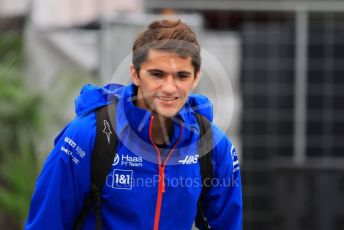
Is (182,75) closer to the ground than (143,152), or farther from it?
farther from it

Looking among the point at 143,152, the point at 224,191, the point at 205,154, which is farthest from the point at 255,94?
the point at 143,152

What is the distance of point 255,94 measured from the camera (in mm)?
9977

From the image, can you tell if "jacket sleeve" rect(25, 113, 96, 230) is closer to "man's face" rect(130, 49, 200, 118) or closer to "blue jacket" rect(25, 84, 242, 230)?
"blue jacket" rect(25, 84, 242, 230)

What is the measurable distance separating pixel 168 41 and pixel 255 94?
5.84m

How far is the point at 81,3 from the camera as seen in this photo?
11.2m

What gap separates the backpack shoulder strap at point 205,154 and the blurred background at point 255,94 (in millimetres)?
4811

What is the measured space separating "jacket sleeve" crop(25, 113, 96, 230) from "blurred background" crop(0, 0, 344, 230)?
506cm

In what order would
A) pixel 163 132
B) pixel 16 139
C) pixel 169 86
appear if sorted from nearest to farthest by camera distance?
pixel 169 86 → pixel 163 132 → pixel 16 139

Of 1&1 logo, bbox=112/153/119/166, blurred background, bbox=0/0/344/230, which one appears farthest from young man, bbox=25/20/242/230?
blurred background, bbox=0/0/344/230

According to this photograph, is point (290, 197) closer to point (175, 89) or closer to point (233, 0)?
point (233, 0)

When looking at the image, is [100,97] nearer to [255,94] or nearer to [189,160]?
[189,160]

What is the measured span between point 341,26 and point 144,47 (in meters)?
6.11

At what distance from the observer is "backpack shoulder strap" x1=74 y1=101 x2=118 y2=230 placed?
420 centimetres

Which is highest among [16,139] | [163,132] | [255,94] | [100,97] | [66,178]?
[100,97]
